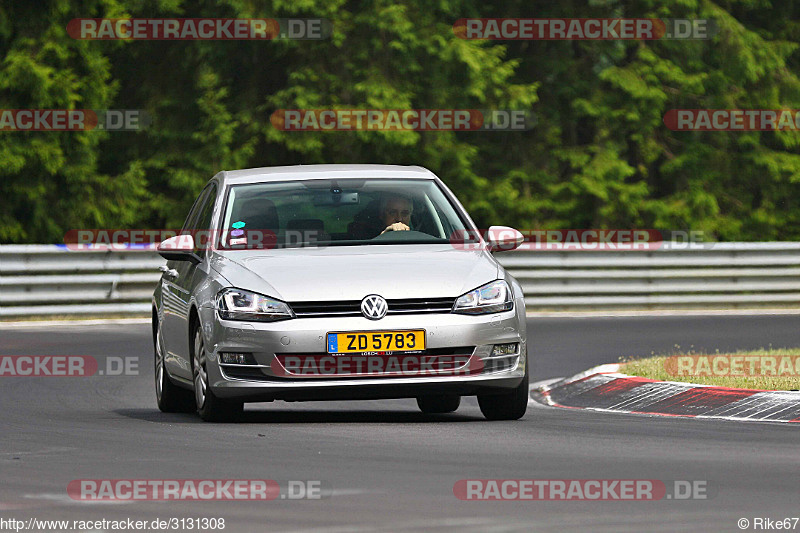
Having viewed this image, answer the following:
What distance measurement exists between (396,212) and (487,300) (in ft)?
4.36

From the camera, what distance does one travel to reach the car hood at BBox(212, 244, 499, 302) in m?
10.8

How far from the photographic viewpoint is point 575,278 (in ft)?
84.2

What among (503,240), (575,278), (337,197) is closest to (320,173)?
(337,197)

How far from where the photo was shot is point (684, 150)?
3741cm

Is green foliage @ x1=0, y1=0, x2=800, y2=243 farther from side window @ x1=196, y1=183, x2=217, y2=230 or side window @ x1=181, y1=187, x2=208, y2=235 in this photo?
side window @ x1=196, y1=183, x2=217, y2=230

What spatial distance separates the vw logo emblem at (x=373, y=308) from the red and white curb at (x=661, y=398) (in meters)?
2.42

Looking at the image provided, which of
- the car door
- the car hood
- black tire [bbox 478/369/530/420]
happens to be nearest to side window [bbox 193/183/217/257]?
the car door

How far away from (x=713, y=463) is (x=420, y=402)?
4.25 m

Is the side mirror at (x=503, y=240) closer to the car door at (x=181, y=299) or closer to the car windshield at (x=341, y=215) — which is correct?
the car windshield at (x=341, y=215)

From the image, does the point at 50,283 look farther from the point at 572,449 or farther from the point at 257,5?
the point at 572,449

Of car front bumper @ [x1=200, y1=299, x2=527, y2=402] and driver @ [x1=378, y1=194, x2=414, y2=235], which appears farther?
driver @ [x1=378, y1=194, x2=414, y2=235]

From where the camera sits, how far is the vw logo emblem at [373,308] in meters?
10.8

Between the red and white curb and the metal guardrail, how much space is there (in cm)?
1054

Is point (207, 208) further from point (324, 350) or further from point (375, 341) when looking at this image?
point (375, 341)
